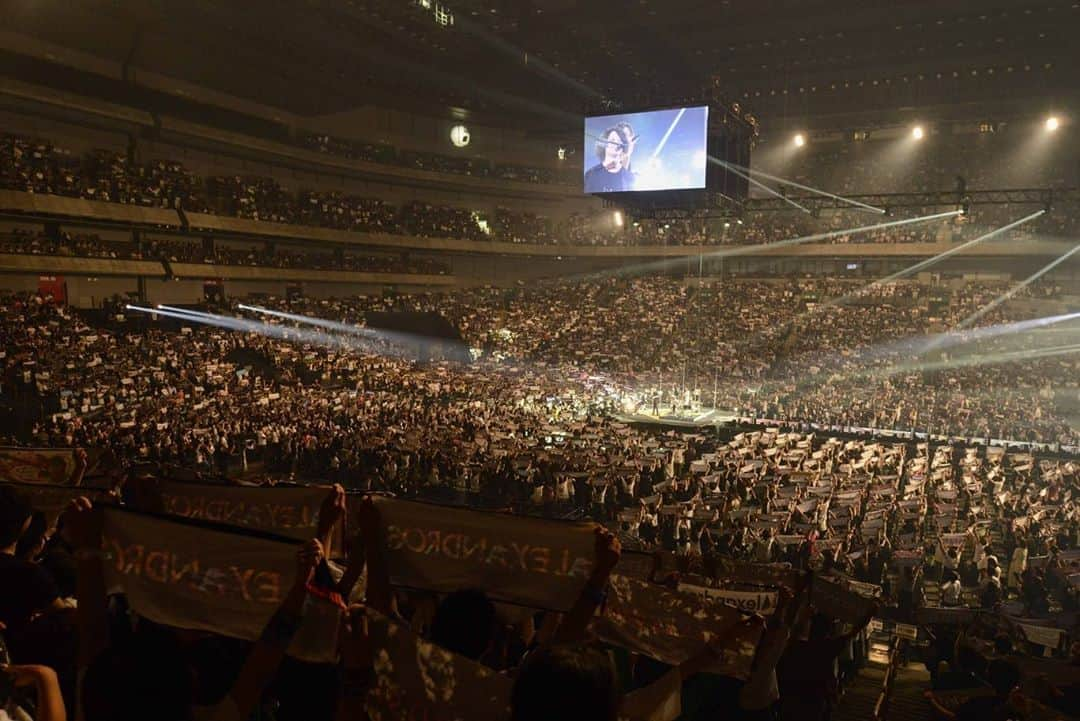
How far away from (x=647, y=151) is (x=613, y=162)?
1617mm

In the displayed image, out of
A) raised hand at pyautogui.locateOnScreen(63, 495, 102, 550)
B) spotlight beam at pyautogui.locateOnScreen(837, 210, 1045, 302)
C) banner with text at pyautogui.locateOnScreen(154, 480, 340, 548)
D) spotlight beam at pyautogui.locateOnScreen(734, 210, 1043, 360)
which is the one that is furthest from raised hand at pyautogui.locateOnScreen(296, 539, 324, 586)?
spotlight beam at pyautogui.locateOnScreen(837, 210, 1045, 302)

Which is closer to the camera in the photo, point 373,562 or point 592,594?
point 592,594

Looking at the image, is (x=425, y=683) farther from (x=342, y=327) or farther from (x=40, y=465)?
(x=342, y=327)

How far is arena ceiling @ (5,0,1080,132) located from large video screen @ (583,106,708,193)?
158 centimetres

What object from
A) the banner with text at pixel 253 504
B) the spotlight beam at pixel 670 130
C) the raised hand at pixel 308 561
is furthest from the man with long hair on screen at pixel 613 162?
the raised hand at pixel 308 561

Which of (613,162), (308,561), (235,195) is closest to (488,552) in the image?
(308,561)

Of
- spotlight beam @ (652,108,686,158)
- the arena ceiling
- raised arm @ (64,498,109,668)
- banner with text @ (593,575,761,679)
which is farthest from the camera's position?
the arena ceiling

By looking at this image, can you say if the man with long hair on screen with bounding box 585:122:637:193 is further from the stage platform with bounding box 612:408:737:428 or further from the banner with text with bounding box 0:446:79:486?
the banner with text with bounding box 0:446:79:486

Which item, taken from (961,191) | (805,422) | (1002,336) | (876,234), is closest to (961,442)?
(805,422)

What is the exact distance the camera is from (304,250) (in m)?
48.5

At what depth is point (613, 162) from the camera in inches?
978

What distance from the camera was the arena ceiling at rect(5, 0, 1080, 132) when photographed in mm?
32250

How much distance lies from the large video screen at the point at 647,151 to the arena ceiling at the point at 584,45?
5.19ft

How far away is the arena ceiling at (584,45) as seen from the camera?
32250 mm
